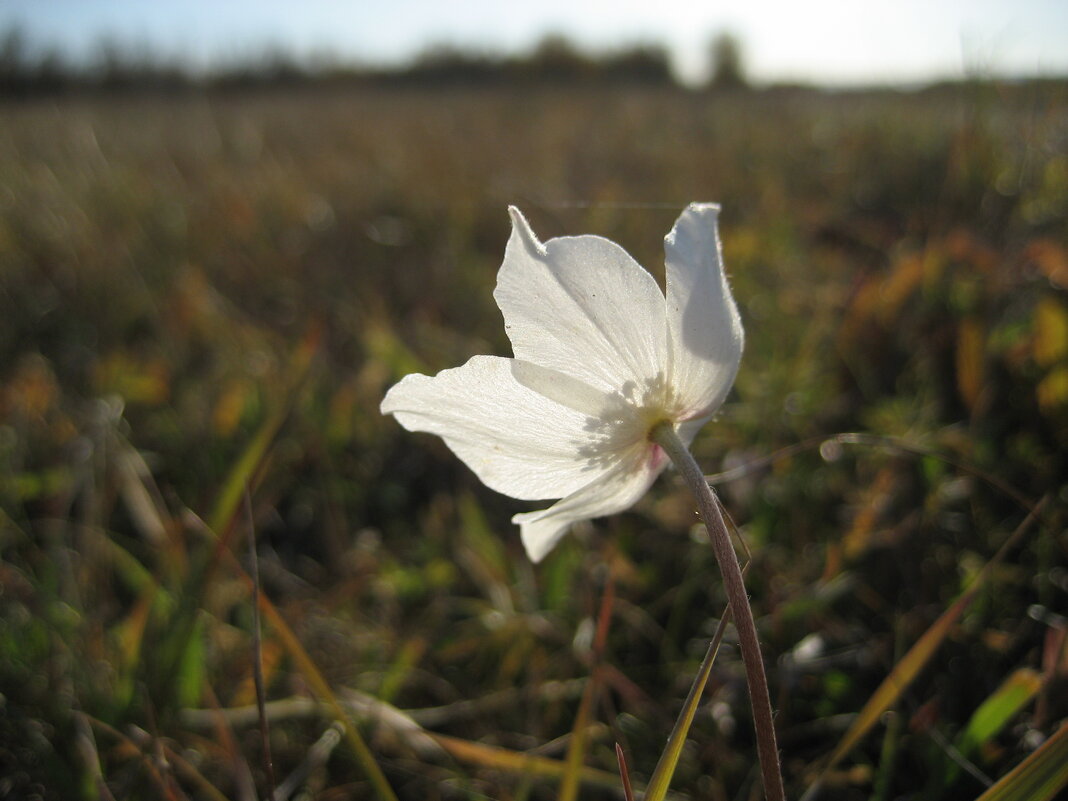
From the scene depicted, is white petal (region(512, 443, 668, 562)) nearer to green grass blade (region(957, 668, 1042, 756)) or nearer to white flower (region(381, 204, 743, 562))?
white flower (region(381, 204, 743, 562))

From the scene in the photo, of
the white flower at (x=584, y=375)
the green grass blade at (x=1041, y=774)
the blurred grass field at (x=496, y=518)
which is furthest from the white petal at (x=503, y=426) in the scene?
the green grass blade at (x=1041, y=774)

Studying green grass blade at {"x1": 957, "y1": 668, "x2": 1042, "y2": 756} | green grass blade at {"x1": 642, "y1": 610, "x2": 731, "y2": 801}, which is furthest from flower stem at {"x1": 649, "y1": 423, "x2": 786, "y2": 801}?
green grass blade at {"x1": 957, "y1": 668, "x2": 1042, "y2": 756}

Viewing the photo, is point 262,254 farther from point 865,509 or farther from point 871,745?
point 871,745

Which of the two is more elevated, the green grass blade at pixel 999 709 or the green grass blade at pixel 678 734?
the green grass blade at pixel 678 734

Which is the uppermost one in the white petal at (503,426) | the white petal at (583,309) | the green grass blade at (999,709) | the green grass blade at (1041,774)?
the white petal at (583,309)

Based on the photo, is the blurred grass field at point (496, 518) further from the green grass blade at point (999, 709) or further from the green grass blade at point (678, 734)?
the green grass blade at point (678, 734)

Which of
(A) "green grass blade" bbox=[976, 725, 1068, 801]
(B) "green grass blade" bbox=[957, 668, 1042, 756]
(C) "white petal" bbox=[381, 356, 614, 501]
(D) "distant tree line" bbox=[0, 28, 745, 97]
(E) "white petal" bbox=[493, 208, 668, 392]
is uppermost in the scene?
(D) "distant tree line" bbox=[0, 28, 745, 97]
